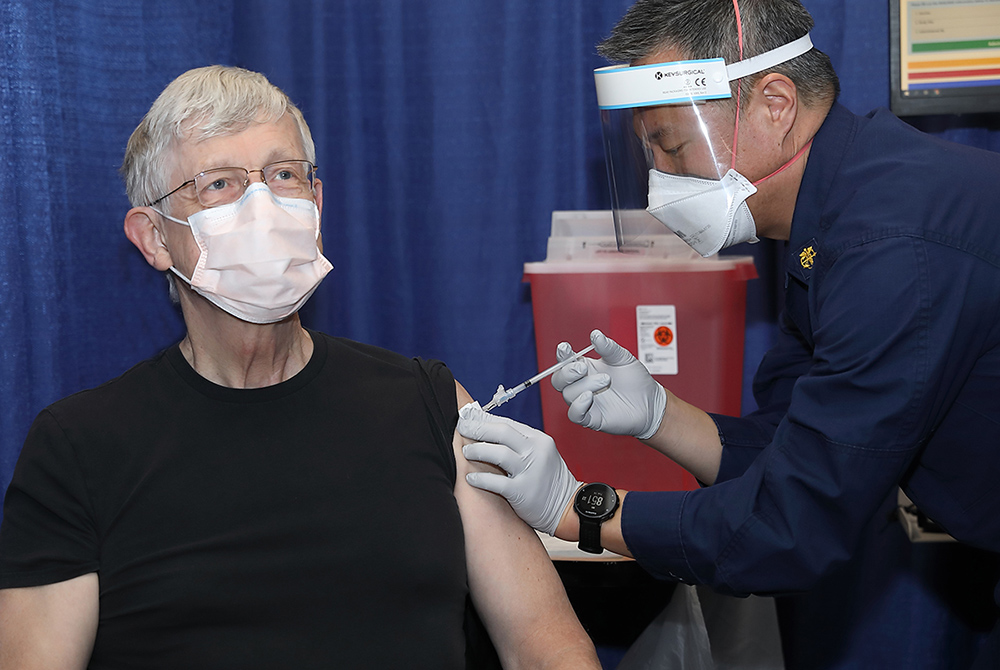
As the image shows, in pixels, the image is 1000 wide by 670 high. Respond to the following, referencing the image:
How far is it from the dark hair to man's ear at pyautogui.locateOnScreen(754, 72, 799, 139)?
0.05ft

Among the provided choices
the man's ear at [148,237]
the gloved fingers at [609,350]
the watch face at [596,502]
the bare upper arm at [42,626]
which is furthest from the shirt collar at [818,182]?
the bare upper arm at [42,626]

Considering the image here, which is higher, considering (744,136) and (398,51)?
(398,51)

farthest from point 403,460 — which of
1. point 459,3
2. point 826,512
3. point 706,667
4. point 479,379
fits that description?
point 459,3

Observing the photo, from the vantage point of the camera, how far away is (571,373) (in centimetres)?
157

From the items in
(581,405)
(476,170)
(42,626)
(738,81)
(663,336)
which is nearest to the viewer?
(42,626)

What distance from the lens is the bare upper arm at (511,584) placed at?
4.21 ft

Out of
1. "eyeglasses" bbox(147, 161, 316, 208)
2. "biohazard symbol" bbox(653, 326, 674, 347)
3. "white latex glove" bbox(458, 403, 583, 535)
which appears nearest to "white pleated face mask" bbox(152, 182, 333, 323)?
"eyeglasses" bbox(147, 161, 316, 208)

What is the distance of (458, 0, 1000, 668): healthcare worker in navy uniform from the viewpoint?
3.59 feet

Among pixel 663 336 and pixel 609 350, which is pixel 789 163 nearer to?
pixel 609 350

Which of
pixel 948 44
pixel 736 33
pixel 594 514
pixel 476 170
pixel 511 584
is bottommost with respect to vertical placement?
pixel 511 584

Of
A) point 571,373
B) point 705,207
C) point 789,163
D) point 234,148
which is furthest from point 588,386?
point 234,148

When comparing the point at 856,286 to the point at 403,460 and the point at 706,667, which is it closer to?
the point at 403,460

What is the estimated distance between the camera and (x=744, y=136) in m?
1.34

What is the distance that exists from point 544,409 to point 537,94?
31.9 inches
